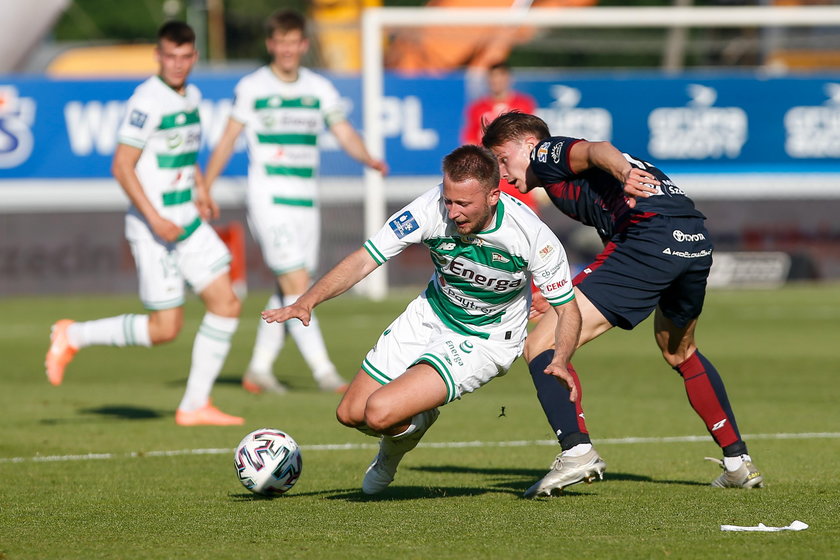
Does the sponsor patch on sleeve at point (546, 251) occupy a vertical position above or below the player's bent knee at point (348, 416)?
above

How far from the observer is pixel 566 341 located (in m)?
5.80

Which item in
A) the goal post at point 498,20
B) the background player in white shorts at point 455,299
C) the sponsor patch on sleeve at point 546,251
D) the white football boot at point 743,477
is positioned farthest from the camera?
the goal post at point 498,20

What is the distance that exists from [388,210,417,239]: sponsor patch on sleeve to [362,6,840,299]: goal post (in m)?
12.5

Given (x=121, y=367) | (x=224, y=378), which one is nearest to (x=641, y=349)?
(x=224, y=378)

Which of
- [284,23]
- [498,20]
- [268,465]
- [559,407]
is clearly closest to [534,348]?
[559,407]

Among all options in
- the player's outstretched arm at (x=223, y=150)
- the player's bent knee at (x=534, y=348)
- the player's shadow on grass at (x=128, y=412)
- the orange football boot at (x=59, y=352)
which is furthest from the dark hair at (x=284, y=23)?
the player's bent knee at (x=534, y=348)

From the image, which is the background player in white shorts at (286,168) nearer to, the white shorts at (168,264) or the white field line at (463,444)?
the white shorts at (168,264)

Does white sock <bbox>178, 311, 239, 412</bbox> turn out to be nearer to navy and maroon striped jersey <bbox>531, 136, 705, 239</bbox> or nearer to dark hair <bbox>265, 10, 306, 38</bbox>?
dark hair <bbox>265, 10, 306, 38</bbox>

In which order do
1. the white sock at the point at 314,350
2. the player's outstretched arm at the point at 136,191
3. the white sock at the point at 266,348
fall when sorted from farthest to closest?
the white sock at the point at 266,348, the white sock at the point at 314,350, the player's outstretched arm at the point at 136,191

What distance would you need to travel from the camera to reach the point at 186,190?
29.7 ft

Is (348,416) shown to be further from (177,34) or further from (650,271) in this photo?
(177,34)

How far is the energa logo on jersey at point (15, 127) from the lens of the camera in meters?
19.8

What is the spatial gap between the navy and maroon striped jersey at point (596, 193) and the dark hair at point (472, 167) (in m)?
0.67

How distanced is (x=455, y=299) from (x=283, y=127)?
487 centimetres
